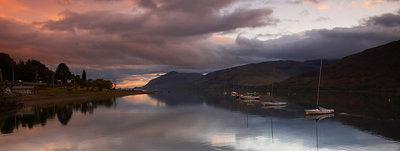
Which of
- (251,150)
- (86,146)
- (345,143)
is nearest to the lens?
(251,150)

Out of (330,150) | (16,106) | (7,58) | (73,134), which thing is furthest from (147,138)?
(7,58)

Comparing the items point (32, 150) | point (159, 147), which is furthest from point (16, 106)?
point (159, 147)

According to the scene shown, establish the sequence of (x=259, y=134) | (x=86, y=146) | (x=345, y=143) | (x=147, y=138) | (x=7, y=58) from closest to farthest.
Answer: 1. (x=86, y=146)
2. (x=345, y=143)
3. (x=147, y=138)
4. (x=259, y=134)
5. (x=7, y=58)

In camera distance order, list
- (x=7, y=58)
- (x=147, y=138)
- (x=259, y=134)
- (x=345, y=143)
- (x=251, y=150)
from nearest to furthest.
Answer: (x=251, y=150)
(x=345, y=143)
(x=147, y=138)
(x=259, y=134)
(x=7, y=58)

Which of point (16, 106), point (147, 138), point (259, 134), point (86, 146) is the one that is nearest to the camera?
point (86, 146)

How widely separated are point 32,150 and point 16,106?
6536cm

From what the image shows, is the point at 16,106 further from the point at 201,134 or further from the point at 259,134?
the point at 259,134

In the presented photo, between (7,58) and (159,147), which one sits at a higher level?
(7,58)

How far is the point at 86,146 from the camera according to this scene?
129 feet

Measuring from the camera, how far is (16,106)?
92688 mm

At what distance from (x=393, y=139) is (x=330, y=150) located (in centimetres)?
1387

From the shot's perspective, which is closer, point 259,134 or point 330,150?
point 330,150

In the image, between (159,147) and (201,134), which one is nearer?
(159,147)

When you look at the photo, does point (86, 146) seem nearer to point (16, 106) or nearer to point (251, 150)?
Answer: point (251, 150)
